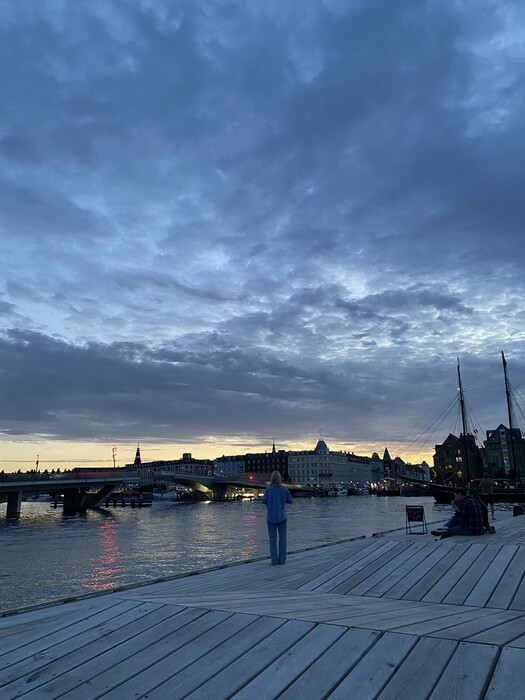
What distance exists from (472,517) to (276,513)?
210 inches

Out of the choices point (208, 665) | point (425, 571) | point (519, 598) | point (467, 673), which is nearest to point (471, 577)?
point (425, 571)

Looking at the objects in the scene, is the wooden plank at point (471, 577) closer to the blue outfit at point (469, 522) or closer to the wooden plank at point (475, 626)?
the wooden plank at point (475, 626)

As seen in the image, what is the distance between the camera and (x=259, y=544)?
35.8 m

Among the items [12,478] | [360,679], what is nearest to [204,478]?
[12,478]

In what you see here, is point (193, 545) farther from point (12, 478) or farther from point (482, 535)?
point (12, 478)

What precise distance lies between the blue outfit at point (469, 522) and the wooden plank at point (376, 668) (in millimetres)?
9632

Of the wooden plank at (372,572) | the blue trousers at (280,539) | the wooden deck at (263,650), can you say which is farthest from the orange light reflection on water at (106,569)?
the wooden deck at (263,650)

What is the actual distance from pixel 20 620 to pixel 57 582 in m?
18.4

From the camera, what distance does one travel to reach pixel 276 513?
12.0 metres

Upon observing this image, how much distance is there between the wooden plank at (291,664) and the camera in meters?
4.04

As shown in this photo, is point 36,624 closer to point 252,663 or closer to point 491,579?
point 252,663

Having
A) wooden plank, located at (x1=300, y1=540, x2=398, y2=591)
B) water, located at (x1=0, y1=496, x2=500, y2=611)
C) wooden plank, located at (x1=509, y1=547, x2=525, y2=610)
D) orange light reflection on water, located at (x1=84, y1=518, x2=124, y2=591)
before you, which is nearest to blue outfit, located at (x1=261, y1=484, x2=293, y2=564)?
wooden plank, located at (x1=300, y1=540, x2=398, y2=591)

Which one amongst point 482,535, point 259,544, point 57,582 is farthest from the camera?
point 259,544

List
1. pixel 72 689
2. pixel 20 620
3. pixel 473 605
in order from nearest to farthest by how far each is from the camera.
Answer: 1. pixel 72 689
2. pixel 20 620
3. pixel 473 605
